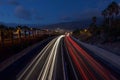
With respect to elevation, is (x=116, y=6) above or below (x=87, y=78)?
above

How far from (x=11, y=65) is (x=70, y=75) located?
299 inches

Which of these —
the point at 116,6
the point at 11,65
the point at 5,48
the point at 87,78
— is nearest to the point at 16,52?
the point at 5,48

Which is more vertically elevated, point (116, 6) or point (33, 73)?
point (116, 6)

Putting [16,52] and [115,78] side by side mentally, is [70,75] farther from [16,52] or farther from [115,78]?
[16,52]

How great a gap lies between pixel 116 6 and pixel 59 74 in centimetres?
9424

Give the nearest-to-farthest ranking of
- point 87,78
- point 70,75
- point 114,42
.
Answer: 1. point 87,78
2. point 70,75
3. point 114,42

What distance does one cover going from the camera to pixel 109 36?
2581 inches

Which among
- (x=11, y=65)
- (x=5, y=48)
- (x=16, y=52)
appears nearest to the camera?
(x=11, y=65)

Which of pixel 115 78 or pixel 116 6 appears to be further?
pixel 116 6

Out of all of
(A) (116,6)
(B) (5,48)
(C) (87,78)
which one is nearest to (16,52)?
(B) (5,48)

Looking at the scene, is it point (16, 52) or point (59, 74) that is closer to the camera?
point (59, 74)

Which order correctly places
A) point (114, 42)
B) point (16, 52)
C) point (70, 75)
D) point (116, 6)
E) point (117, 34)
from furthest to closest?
point (116, 6) < point (117, 34) < point (114, 42) < point (16, 52) < point (70, 75)

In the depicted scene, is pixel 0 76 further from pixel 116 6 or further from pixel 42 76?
pixel 116 6

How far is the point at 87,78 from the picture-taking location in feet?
58.5
